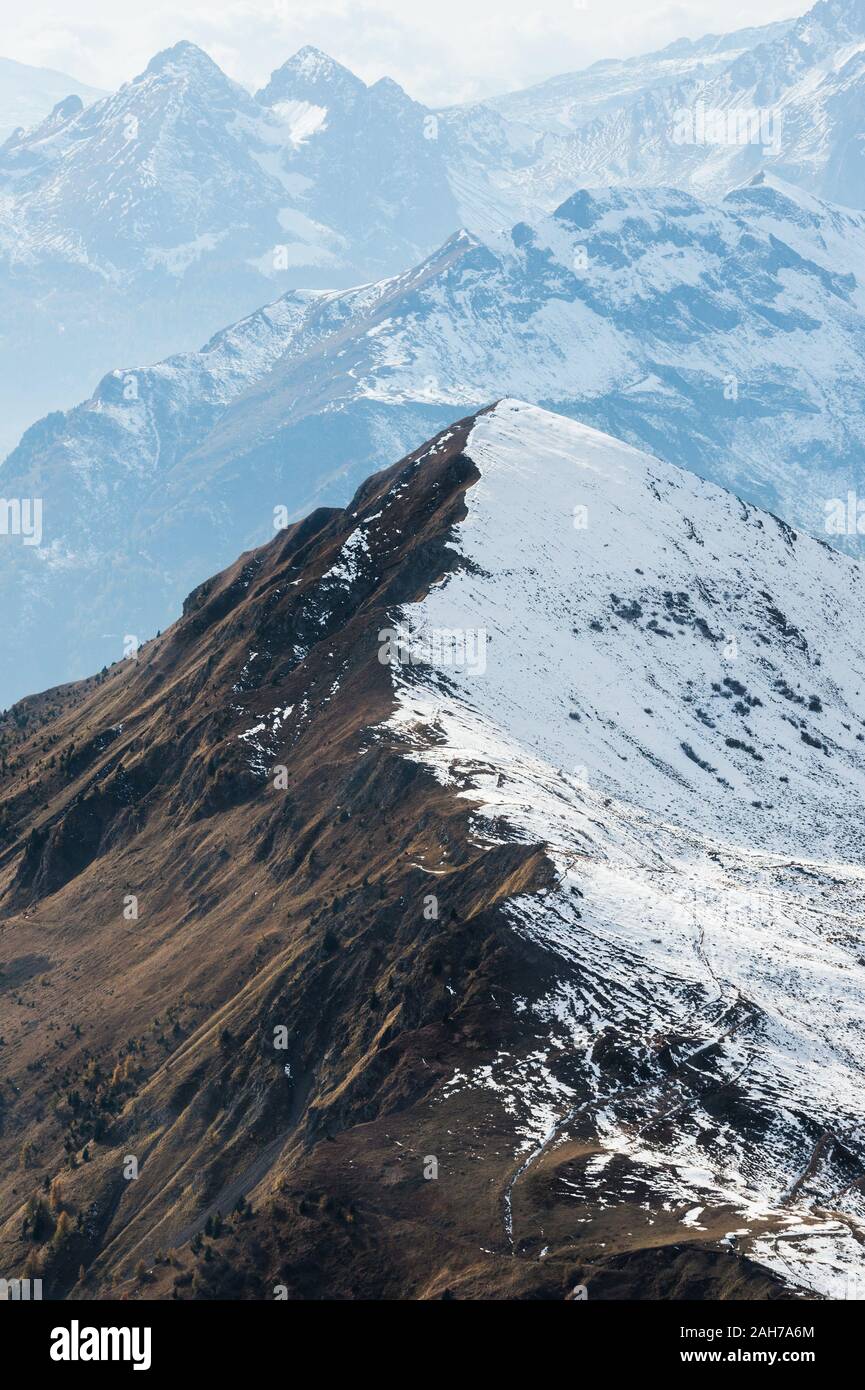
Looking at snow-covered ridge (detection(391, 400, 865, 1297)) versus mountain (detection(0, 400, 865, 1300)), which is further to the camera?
snow-covered ridge (detection(391, 400, 865, 1297))

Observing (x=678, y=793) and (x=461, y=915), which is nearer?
(x=461, y=915)

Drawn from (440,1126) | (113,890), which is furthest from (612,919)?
(113,890)

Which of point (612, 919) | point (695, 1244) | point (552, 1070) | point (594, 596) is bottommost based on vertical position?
point (695, 1244)

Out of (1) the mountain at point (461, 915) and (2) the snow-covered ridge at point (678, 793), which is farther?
(2) the snow-covered ridge at point (678, 793)
